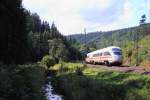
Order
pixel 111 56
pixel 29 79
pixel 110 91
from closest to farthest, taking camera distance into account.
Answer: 1. pixel 29 79
2. pixel 110 91
3. pixel 111 56

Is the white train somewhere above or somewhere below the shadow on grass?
above

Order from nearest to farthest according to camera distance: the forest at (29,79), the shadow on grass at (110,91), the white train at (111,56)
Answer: the forest at (29,79) → the shadow on grass at (110,91) → the white train at (111,56)

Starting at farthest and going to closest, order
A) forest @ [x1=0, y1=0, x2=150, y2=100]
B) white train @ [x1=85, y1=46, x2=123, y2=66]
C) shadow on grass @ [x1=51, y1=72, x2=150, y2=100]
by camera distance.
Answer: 1. white train @ [x1=85, y1=46, x2=123, y2=66]
2. shadow on grass @ [x1=51, y1=72, x2=150, y2=100]
3. forest @ [x1=0, y1=0, x2=150, y2=100]

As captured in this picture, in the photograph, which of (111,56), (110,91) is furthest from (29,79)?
(111,56)

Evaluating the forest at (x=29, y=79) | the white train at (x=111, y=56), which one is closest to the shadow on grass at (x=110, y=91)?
the forest at (x=29, y=79)

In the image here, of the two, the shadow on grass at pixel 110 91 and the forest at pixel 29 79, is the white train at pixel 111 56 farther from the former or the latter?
the shadow on grass at pixel 110 91

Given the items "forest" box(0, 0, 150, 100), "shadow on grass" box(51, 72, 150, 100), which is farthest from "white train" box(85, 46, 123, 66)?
"shadow on grass" box(51, 72, 150, 100)

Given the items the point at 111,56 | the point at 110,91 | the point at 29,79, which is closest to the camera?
the point at 29,79

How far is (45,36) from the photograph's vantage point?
182875mm

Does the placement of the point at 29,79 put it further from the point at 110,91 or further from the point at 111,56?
the point at 111,56

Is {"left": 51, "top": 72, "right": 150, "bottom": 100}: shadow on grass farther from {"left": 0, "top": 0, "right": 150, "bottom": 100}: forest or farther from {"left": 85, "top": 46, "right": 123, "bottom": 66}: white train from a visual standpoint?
{"left": 85, "top": 46, "right": 123, "bottom": 66}: white train

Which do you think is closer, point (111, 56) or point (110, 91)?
point (110, 91)

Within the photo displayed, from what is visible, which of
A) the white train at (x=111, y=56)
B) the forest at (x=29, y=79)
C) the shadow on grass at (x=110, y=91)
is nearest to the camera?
the forest at (x=29, y=79)

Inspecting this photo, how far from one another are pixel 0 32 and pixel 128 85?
1742 centimetres
